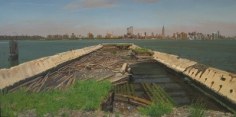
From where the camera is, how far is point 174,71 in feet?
100

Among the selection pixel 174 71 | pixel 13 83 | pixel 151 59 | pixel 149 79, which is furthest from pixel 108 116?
pixel 151 59

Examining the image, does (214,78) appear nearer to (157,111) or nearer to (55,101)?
(157,111)

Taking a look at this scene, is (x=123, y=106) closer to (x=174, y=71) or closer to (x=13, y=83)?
(x=13, y=83)

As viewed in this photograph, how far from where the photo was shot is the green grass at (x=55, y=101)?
1245 cm

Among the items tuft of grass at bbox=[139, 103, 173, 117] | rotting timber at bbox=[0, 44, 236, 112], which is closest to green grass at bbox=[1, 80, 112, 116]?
rotting timber at bbox=[0, 44, 236, 112]

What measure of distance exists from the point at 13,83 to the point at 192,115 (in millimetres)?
10082

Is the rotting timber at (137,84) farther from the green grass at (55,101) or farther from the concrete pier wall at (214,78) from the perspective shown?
the green grass at (55,101)

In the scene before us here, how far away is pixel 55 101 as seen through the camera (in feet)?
44.8

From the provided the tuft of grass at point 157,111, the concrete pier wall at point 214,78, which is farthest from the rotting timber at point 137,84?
the tuft of grass at point 157,111

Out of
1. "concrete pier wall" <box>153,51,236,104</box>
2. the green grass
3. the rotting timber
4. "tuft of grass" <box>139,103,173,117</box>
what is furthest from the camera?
"concrete pier wall" <box>153,51,236,104</box>

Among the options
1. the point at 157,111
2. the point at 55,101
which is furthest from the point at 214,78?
the point at 55,101

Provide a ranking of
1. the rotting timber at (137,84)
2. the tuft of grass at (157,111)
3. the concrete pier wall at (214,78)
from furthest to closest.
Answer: the concrete pier wall at (214,78) → the rotting timber at (137,84) → the tuft of grass at (157,111)

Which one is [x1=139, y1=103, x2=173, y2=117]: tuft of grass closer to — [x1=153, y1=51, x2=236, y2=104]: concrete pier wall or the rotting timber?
the rotting timber

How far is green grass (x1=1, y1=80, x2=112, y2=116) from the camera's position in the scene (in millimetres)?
12445
